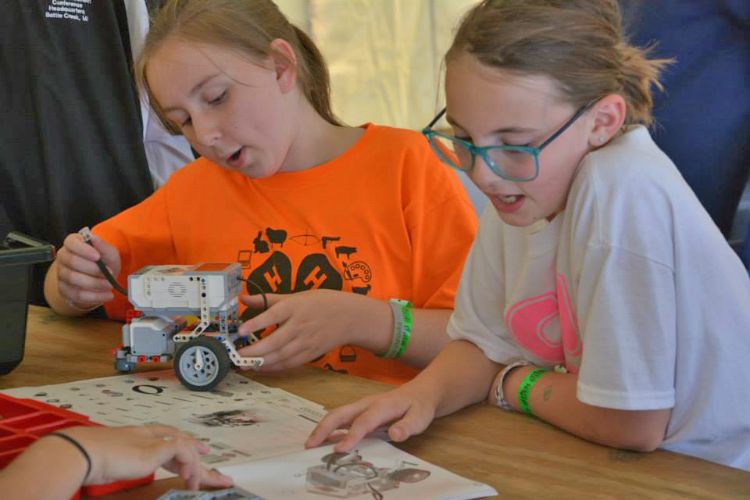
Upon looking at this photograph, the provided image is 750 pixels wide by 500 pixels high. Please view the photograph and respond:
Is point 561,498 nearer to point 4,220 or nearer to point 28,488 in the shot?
point 28,488

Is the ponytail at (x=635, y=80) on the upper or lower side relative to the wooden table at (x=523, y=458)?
upper

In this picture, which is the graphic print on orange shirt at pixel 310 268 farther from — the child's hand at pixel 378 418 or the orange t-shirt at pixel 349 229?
the child's hand at pixel 378 418

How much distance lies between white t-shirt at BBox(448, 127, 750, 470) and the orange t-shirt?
0.49 m

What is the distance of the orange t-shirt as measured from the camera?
1.53m

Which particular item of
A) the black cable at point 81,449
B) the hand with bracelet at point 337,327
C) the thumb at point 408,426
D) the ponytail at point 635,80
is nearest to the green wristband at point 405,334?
the hand with bracelet at point 337,327

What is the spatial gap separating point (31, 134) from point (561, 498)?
4.64 ft

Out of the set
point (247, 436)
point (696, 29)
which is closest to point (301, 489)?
point (247, 436)

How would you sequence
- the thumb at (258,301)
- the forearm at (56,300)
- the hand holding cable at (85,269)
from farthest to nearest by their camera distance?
the forearm at (56,300) → the hand holding cable at (85,269) → the thumb at (258,301)

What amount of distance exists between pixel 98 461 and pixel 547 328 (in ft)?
1.84

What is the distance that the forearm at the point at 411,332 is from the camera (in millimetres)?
1387

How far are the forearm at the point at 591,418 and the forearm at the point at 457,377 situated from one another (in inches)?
2.6

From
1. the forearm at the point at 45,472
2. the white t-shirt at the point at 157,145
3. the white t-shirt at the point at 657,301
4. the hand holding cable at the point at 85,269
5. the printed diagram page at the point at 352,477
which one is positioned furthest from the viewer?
the white t-shirt at the point at 157,145

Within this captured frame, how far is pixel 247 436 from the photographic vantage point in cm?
104

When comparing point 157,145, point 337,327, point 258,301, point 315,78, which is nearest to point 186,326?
point 258,301
